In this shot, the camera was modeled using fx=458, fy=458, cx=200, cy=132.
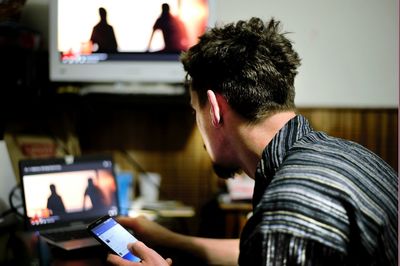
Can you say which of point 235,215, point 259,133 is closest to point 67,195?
point 235,215

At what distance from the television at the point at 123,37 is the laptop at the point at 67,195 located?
0.36 metres

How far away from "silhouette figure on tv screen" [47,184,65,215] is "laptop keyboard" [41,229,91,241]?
79 mm

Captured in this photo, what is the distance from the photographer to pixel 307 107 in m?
2.07

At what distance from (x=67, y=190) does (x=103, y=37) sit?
1.98 feet

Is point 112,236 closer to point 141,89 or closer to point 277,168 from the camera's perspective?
point 277,168

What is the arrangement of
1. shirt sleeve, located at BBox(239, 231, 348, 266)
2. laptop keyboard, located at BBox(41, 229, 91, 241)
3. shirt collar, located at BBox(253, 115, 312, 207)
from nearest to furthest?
shirt sleeve, located at BBox(239, 231, 348, 266)
shirt collar, located at BBox(253, 115, 312, 207)
laptop keyboard, located at BBox(41, 229, 91, 241)

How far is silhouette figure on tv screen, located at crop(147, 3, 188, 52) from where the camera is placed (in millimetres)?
1749

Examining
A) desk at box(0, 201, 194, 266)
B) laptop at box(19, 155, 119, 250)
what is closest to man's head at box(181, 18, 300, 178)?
desk at box(0, 201, 194, 266)

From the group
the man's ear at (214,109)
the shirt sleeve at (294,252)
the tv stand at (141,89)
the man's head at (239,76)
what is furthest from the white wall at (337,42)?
the shirt sleeve at (294,252)

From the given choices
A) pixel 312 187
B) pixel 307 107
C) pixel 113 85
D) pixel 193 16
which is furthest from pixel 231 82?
pixel 307 107

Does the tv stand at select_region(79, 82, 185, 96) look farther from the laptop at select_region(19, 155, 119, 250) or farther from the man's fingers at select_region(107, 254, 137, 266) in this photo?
the man's fingers at select_region(107, 254, 137, 266)

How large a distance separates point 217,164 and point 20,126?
109 centimetres

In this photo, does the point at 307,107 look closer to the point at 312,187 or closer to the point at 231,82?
the point at 231,82

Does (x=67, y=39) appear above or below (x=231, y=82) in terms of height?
above
